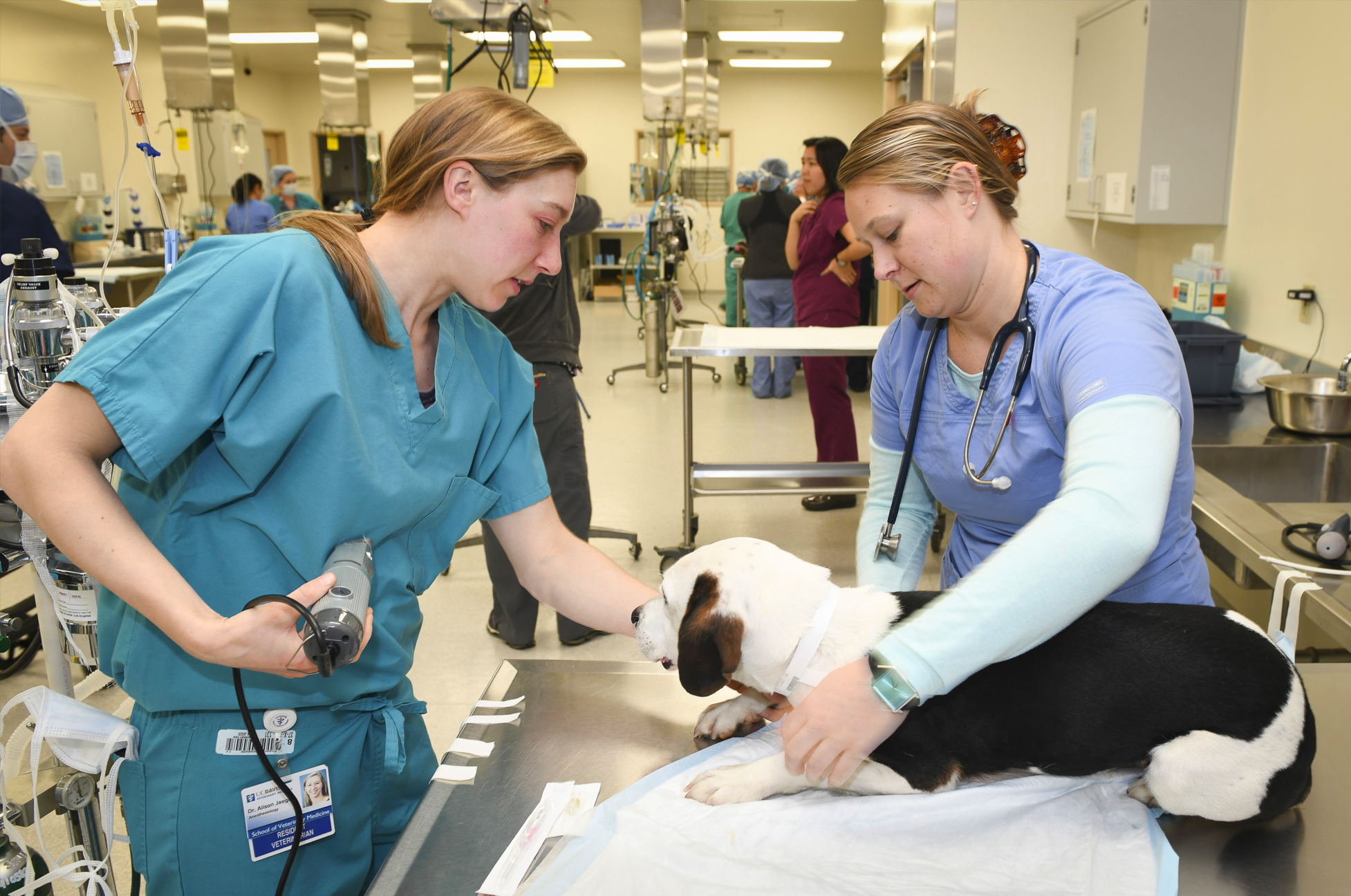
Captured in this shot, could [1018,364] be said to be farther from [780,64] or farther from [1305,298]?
[780,64]

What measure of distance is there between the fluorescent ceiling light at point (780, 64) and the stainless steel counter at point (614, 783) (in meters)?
12.9

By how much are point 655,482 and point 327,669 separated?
4288 millimetres

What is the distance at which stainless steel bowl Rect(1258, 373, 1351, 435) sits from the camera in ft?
8.58

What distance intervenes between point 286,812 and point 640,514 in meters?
3.60

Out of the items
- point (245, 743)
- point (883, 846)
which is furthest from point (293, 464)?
point (883, 846)

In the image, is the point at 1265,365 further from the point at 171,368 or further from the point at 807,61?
the point at 807,61

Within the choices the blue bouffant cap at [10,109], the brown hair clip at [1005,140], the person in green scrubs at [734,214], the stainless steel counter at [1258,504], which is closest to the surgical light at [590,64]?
the person in green scrubs at [734,214]

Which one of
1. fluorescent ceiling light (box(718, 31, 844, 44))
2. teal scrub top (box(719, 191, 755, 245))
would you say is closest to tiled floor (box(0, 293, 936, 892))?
teal scrub top (box(719, 191, 755, 245))

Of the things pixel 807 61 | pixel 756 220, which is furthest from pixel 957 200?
pixel 807 61

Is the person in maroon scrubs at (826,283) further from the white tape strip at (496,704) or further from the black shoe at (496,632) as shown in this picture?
the white tape strip at (496,704)

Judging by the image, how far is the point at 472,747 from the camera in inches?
51.3

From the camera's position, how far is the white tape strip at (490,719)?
1369 millimetres

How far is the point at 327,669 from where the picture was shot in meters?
0.97

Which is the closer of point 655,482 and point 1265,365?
point 1265,365
